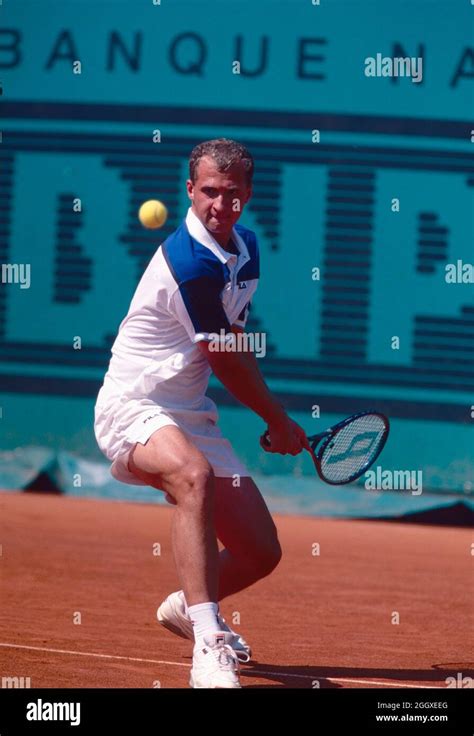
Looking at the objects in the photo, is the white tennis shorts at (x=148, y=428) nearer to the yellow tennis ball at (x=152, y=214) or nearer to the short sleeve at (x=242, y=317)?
the short sleeve at (x=242, y=317)

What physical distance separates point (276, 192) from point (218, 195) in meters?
7.02

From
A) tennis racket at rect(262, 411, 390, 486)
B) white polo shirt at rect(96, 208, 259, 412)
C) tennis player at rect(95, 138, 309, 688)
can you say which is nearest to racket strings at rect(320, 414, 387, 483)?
tennis racket at rect(262, 411, 390, 486)

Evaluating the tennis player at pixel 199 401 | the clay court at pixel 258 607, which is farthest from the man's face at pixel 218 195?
the clay court at pixel 258 607

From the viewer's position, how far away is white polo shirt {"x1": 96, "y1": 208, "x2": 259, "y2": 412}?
12.0 feet

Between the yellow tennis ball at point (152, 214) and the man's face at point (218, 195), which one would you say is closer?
the man's face at point (218, 195)

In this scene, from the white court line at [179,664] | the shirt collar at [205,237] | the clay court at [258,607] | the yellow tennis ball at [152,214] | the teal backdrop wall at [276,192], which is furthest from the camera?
the teal backdrop wall at [276,192]

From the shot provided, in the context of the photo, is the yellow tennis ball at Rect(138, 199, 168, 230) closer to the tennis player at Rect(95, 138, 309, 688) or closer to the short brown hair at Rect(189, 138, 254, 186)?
the tennis player at Rect(95, 138, 309, 688)

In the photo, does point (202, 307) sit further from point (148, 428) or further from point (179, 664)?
point (179, 664)

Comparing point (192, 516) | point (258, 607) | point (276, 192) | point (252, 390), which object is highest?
point (276, 192)

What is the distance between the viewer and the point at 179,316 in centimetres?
374

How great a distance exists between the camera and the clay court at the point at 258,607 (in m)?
4.00

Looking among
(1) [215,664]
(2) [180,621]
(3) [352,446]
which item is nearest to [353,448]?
(3) [352,446]

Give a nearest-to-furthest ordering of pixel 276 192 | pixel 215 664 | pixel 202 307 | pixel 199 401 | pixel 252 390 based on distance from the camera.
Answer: pixel 215 664
pixel 202 307
pixel 252 390
pixel 199 401
pixel 276 192

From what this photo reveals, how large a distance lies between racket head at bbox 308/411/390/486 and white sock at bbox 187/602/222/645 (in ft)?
3.02
